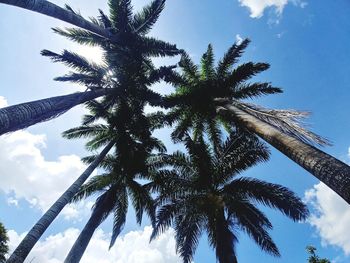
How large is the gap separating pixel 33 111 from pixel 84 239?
7.92 meters

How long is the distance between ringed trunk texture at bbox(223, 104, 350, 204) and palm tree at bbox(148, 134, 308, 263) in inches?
258

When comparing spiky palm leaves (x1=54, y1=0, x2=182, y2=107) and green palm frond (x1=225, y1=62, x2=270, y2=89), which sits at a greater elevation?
green palm frond (x1=225, y1=62, x2=270, y2=89)

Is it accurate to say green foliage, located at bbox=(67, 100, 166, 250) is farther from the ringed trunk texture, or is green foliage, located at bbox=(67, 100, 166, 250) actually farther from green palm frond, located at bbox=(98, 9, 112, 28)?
the ringed trunk texture

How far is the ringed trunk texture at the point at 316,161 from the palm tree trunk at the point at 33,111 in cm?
538

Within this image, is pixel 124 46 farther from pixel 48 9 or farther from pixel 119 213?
pixel 119 213

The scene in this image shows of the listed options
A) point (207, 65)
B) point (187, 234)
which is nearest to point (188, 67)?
point (207, 65)

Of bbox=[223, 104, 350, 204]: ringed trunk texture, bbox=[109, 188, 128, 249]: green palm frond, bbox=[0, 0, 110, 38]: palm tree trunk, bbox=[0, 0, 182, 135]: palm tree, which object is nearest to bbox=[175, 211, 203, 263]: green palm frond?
bbox=[109, 188, 128, 249]: green palm frond

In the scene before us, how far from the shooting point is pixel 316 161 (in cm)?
518

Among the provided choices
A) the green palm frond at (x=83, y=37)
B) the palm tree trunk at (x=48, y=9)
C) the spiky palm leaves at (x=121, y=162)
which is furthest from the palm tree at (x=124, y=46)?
the palm tree trunk at (x=48, y=9)

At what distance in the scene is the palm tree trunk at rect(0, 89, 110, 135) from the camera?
6.12 m

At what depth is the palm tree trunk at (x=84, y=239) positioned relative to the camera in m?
12.2

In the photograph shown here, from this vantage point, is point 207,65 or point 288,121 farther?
point 207,65

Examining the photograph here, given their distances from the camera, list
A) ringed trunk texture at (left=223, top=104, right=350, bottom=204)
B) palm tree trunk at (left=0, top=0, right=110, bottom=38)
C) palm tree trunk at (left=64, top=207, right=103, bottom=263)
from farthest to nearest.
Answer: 1. palm tree trunk at (left=64, top=207, right=103, bottom=263)
2. palm tree trunk at (left=0, top=0, right=110, bottom=38)
3. ringed trunk texture at (left=223, top=104, right=350, bottom=204)

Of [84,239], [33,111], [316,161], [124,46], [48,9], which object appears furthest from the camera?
[124,46]
